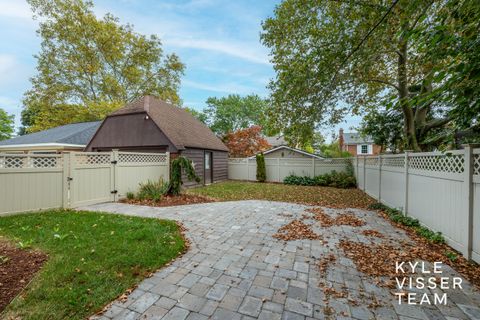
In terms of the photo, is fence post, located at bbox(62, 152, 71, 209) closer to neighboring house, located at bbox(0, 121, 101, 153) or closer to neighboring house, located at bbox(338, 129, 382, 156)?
neighboring house, located at bbox(0, 121, 101, 153)

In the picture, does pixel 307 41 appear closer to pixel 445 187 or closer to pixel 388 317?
pixel 445 187

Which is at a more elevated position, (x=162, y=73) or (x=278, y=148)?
(x=162, y=73)

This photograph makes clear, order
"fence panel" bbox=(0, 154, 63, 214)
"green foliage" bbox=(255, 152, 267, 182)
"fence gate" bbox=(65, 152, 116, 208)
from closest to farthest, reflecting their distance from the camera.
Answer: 1. "fence panel" bbox=(0, 154, 63, 214)
2. "fence gate" bbox=(65, 152, 116, 208)
3. "green foliage" bbox=(255, 152, 267, 182)

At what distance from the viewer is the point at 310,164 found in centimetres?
1355

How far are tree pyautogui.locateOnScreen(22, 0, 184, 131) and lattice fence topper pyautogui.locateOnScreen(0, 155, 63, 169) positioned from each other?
13289 mm

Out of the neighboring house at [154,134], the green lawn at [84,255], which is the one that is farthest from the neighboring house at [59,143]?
the green lawn at [84,255]

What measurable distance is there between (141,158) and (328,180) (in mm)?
9794

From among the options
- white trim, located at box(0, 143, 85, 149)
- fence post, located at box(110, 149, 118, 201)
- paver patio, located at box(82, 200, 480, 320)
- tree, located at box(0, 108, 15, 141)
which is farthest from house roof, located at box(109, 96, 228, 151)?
tree, located at box(0, 108, 15, 141)

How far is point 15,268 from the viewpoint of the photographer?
2.76 m

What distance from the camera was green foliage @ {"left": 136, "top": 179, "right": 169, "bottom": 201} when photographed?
752cm

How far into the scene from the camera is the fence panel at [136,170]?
744cm

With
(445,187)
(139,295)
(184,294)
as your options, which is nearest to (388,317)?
(184,294)

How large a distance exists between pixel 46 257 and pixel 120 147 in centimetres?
908

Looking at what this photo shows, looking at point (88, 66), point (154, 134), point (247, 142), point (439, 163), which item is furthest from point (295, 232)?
point (88, 66)
